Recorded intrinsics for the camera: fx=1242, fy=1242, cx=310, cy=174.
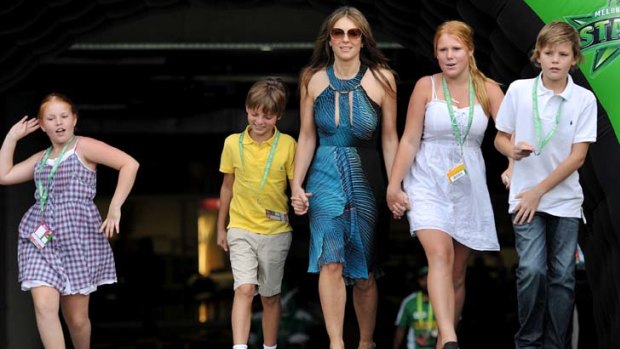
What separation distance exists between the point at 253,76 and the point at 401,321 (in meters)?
5.18

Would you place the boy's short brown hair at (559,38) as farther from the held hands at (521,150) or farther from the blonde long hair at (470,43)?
the held hands at (521,150)

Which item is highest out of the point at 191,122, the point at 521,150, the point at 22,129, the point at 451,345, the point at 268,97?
the point at 191,122

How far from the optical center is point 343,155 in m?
6.84

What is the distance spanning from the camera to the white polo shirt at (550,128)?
6.34 m

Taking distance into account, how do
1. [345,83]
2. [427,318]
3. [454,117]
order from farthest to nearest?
[427,318] → [345,83] → [454,117]

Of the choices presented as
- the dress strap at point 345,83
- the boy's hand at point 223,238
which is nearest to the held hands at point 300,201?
the dress strap at point 345,83

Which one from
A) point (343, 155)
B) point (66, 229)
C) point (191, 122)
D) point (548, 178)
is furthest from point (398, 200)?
point (191, 122)

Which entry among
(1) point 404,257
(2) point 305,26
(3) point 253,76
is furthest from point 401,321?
(1) point 404,257

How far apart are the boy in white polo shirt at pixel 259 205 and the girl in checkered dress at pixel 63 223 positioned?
64 centimetres

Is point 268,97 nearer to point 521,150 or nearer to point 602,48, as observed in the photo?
point 521,150

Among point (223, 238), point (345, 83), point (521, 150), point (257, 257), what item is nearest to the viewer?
point (521, 150)

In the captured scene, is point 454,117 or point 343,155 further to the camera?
point 343,155

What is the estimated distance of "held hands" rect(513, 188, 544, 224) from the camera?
6316 mm

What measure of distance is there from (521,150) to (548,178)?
10.9 inches
